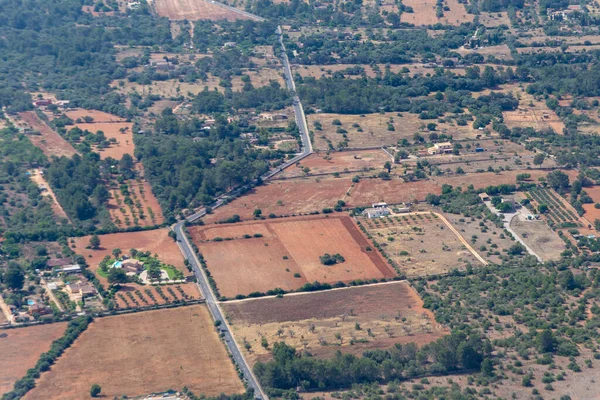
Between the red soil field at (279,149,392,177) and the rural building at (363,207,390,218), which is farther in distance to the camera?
the red soil field at (279,149,392,177)

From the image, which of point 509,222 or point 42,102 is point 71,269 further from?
point 42,102

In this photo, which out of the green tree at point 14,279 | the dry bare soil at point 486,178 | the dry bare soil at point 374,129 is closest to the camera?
the green tree at point 14,279

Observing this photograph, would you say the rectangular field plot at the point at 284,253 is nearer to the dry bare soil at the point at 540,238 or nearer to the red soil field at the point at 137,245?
Result: the red soil field at the point at 137,245

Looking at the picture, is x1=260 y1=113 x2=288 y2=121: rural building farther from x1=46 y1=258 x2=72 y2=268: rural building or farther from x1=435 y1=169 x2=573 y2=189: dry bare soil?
x1=46 y1=258 x2=72 y2=268: rural building

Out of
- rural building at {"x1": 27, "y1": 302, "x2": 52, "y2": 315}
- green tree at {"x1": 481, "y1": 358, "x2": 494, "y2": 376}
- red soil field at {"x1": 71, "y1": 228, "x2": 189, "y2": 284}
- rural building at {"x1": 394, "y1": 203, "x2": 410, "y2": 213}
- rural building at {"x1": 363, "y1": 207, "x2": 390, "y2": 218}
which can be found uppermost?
green tree at {"x1": 481, "y1": 358, "x2": 494, "y2": 376}

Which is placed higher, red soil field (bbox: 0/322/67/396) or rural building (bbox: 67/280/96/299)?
red soil field (bbox: 0/322/67/396)

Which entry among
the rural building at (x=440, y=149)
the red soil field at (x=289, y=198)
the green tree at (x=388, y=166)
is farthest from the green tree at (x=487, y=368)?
the rural building at (x=440, y=149)

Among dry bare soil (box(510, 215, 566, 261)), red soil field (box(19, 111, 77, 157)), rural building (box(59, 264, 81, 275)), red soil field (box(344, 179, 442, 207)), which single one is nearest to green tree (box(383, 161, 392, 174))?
red soil field (box(344, 179, 442, 207))

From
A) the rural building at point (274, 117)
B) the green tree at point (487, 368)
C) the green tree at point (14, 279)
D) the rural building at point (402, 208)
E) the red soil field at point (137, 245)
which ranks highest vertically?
the green tree at point (487, 368)
